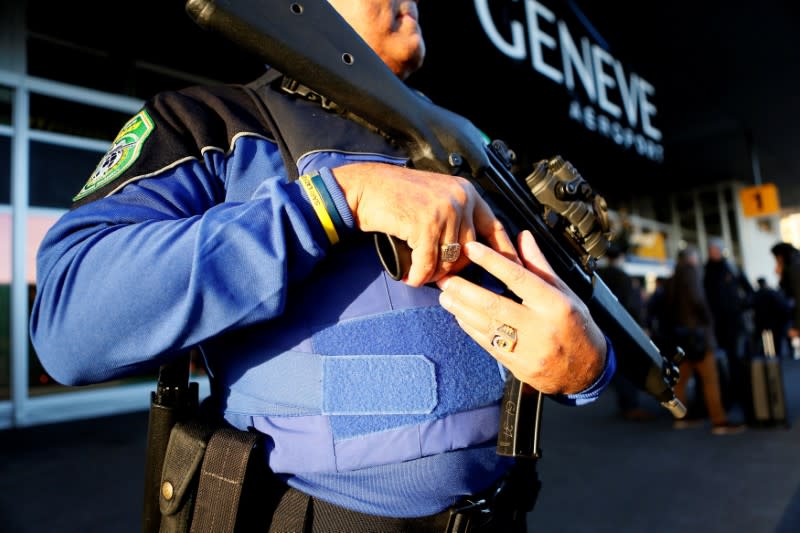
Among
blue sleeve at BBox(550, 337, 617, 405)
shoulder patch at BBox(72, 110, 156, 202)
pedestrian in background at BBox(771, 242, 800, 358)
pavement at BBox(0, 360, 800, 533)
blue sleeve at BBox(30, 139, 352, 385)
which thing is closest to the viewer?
blue sleeve at BBox(30, 139, 352, 385)

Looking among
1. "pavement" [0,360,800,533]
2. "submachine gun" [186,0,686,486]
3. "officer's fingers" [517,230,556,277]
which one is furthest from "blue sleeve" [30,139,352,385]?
"pavement" [0,360,800,533]

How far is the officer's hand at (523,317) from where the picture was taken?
0.60 metres

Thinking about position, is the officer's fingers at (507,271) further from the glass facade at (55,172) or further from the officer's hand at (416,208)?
the glass facade at (55,172)

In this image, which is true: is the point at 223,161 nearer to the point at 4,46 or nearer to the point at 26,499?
the point at 26,499

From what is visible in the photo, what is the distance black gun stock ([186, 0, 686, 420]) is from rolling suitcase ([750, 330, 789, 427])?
3851 mm

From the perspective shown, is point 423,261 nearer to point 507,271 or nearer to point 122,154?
point 507,271

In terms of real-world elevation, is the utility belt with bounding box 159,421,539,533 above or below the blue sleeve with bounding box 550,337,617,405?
below

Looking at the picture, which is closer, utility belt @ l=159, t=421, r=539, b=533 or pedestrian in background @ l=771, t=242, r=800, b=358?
utility belt @ l=159, t=421, r=539, b=533

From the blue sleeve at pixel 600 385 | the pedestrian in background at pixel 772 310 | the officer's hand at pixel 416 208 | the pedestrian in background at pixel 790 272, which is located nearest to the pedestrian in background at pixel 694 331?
the pedestrian in background at pixel 790 272

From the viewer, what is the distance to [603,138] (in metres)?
5.23

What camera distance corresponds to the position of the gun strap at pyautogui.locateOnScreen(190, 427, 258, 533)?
0.62 m

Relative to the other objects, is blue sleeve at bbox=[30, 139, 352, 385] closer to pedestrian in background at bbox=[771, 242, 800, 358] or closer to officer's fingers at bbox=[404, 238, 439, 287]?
officer's fingers at bbox=[404, 238, 439, 287]

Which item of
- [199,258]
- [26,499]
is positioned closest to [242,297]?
[199,258]

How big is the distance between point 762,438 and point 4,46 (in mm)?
7488
